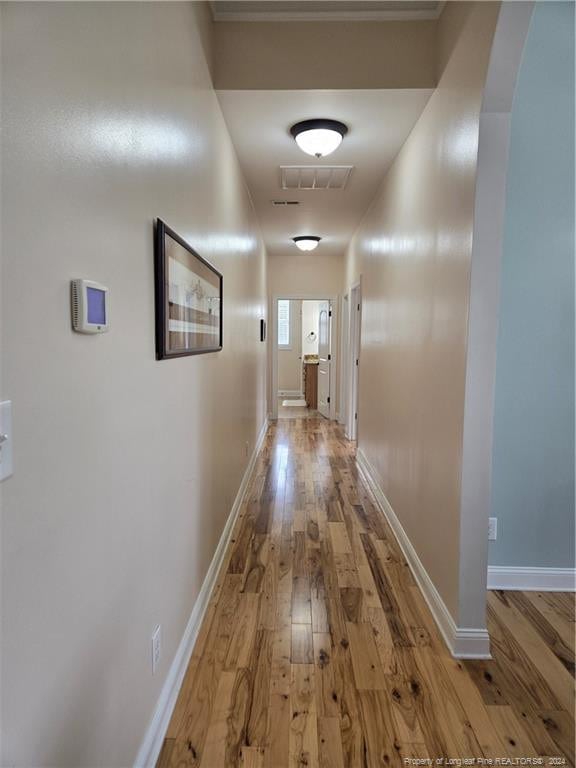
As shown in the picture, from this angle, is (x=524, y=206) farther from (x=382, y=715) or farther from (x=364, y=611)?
(x=382, y=715)

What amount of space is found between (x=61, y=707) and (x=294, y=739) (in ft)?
3.09

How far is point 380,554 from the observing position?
106 inches

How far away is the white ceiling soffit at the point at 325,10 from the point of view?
6.91 feet

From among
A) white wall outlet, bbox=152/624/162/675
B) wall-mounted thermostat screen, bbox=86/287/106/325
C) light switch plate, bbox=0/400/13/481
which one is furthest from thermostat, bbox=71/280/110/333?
white wall outlet, bbox=152/624/162/675

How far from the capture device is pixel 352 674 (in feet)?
5.58

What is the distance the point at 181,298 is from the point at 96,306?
0.69 m

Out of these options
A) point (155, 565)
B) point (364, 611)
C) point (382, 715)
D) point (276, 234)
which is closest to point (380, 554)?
point (364, 611)

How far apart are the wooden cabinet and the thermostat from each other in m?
7.18

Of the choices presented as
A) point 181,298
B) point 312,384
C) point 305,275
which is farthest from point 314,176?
point 312,384

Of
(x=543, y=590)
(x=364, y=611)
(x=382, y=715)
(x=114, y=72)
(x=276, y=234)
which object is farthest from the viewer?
(x=276, y=234)

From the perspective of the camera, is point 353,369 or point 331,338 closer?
point 353,369

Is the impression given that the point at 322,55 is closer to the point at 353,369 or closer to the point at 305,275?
the point at 353,369

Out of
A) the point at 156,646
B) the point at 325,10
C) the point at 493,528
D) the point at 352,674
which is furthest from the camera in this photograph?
the point at 493,528

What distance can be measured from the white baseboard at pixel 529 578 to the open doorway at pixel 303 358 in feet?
15.3
